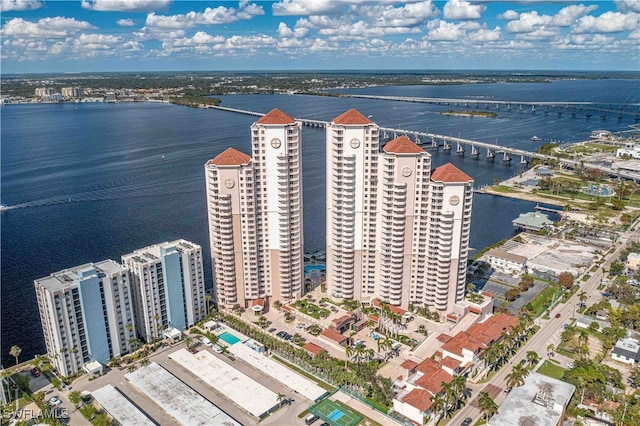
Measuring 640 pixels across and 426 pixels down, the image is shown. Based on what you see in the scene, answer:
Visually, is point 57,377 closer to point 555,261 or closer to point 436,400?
point 436,400

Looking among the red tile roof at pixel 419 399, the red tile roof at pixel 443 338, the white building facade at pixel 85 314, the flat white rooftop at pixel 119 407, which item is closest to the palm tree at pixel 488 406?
the red tile roof at pixel 419 399

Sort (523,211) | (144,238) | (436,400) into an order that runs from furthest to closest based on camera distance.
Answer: (523,211) < (144,238) < (436,400)

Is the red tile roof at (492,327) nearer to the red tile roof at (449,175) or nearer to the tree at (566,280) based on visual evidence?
the tree at (566,280)

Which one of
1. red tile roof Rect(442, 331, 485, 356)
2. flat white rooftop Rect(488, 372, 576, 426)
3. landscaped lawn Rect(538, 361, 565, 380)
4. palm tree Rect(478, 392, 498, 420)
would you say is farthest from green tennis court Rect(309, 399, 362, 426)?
landscaped lawn Rect(538, 361, 565, 380)

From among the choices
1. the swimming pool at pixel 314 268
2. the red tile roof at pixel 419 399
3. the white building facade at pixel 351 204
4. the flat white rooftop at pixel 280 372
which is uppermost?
the white building facade at pixel 351 204

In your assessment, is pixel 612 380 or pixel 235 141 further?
pixel 235 141

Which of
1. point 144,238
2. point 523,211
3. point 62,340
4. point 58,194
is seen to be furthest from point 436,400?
point 58,194

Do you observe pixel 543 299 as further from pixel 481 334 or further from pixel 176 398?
pixel 176 398
